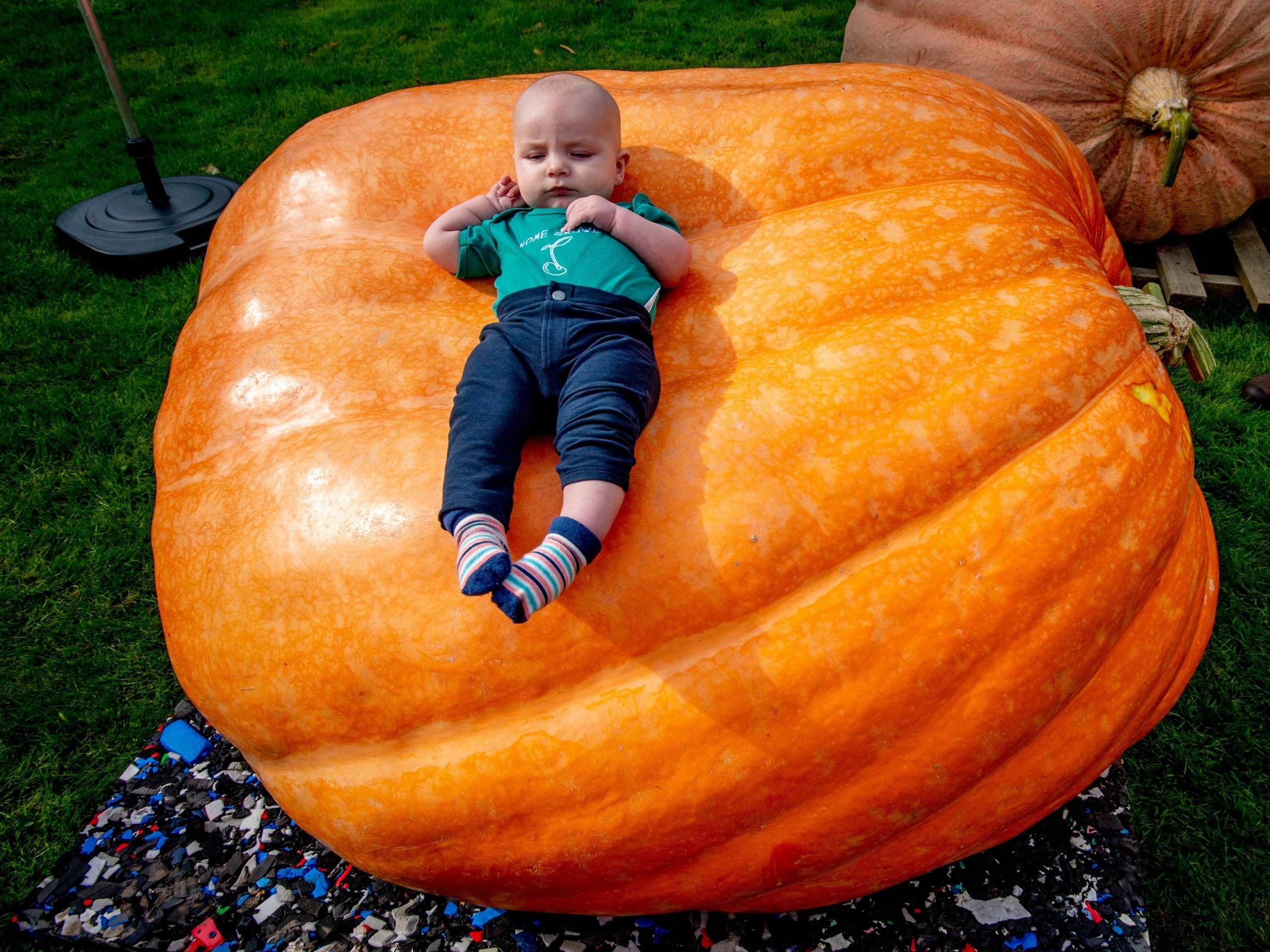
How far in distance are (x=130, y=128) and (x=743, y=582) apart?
3.57 metres

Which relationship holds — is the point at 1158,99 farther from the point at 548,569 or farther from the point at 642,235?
the point at 548,569

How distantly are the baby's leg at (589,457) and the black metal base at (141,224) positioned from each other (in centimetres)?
298

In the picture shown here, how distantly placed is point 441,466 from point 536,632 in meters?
0.39

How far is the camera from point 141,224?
393 centimetres

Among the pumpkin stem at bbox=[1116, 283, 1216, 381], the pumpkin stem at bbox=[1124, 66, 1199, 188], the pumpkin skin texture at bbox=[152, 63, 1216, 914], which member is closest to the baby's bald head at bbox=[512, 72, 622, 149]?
the pumpkin skin texture at bbox=[152, 63, 1216, 914]

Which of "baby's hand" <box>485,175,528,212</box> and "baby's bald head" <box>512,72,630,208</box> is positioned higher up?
"baby's bald head" <box>512,72,630,208</box>

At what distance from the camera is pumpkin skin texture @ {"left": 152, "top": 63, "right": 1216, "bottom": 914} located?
1641 mm

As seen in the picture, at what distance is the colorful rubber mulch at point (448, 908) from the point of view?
6.45ft

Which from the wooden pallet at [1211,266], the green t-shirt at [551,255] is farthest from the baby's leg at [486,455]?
the wooden pallet at [1211,266]

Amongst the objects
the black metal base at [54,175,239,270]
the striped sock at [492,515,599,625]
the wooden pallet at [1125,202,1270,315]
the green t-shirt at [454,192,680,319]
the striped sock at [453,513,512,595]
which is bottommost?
the wooden pallet at [1125,202,1270,315]

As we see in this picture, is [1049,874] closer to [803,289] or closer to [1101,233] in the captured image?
[803,289]

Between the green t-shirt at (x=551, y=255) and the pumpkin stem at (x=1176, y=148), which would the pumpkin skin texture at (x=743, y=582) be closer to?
the green t-shirt at (x=551, y=255)

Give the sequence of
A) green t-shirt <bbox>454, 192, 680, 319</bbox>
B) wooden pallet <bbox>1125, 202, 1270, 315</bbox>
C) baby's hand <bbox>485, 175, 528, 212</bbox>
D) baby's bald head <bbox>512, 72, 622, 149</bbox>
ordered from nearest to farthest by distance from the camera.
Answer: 1. green t-shirt <bbox>454, 192, 680, 319</bbox>
2. baby's bald head <bbox>512, 72, 622, 149</bbox>
3. baby's hand <bbox>485, 175, 528, 212</bbox>
4. wooden pallet <bbox>1125, 202, 1270, 315</bbox>

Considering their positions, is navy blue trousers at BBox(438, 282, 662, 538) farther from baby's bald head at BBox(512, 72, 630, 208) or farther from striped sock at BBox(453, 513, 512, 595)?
baby's bald head at BBox(512, 72, 630, 208)
